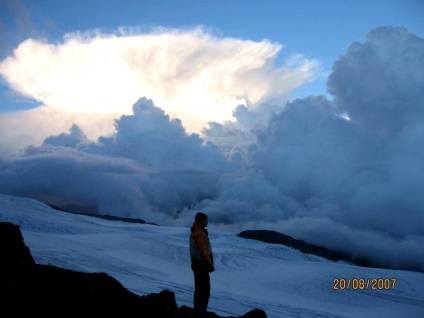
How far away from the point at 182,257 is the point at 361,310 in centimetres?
1539

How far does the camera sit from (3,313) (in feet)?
20.6

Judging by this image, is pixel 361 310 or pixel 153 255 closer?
pixel 361 310

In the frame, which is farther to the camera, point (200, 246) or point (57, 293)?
point (200, 246)

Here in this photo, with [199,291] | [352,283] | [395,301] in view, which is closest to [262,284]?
[352,283]

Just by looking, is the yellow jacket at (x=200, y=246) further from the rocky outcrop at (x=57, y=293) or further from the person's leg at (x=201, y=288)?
the rocky outcrop at (x=57, y=293)

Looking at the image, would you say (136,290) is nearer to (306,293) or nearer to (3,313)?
(3,313)

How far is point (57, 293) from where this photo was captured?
6922 millimetres

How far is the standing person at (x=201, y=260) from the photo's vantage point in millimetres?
7566
